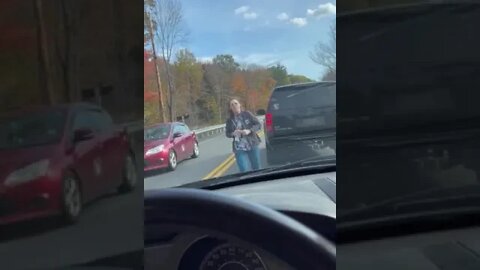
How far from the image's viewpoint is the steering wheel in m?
1.78

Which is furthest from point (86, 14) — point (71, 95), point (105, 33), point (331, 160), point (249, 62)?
point (331, 160)

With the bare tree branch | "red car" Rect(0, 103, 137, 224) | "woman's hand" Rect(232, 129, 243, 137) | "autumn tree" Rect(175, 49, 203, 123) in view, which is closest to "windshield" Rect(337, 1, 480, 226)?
the bare tree branch

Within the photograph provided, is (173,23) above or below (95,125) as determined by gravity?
above

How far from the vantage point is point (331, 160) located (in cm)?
185

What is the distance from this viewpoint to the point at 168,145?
1.74 metres

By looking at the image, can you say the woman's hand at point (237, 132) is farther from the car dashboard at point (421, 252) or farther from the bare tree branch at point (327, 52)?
the car dashboard at point (421, 252)

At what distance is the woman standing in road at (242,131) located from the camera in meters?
1.76

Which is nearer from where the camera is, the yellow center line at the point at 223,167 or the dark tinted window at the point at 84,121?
the dark tinted window at the point at 84,121

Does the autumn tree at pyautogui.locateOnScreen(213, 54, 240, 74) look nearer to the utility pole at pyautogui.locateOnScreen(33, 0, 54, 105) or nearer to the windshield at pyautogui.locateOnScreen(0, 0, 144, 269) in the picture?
the windshield at pyautogui.locateOnScreen(0, 0, 144, 269)

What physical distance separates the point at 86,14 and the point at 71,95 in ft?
0.68

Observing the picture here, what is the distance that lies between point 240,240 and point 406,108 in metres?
0.59

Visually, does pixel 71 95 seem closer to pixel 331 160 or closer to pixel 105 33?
pixel 105 33

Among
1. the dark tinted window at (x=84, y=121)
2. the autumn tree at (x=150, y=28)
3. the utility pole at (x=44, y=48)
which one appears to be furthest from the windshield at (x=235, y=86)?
the utility pole at (x=44, y=48)

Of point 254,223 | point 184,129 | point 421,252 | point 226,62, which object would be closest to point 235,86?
point 226,62
